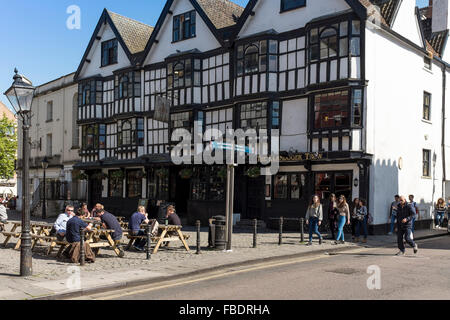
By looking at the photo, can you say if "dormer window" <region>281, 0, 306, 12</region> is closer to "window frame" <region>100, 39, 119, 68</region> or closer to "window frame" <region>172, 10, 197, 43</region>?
"window frame" <region>172, 10, 197, 43</region>

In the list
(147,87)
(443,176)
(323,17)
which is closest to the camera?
(323,17)

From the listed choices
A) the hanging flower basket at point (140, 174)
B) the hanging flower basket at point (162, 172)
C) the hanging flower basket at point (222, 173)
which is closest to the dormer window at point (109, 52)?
the hanging flower basket at point (140, 174)

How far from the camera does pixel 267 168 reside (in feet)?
77.0

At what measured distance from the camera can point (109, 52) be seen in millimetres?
33281

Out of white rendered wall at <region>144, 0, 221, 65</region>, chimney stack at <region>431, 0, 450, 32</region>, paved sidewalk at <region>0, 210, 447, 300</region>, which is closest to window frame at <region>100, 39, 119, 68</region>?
white rendered wall at <region>144, 0, 221, 65</region>

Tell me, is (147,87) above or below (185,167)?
above

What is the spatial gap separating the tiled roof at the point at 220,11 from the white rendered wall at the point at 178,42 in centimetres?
60

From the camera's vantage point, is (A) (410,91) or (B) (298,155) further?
(A) (410,91)

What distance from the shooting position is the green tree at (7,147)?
48419mm

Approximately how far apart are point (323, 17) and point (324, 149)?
580 centimetres

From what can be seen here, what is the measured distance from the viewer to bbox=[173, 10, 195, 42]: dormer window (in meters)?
28.0

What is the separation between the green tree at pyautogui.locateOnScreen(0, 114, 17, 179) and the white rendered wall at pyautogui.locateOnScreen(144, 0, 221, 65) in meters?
25.5
